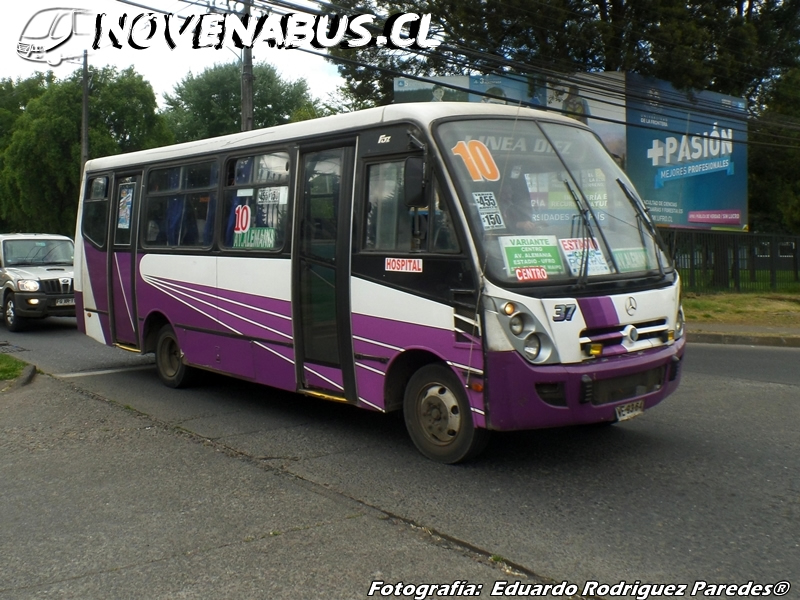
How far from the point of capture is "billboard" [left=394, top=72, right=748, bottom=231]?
26.7 m

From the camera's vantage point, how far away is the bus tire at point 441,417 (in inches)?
244

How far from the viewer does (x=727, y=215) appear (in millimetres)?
29078

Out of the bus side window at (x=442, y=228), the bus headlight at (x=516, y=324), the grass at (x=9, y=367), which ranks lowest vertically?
the grass at (x=9, y=367)

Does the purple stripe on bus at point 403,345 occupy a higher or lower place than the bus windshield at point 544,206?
lower

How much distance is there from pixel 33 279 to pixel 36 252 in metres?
1.46

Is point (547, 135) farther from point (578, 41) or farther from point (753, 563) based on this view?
point (578, 41)

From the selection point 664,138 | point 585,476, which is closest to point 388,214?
point 585,476

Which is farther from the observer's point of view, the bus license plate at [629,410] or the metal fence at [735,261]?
the metal fence at [735,261]

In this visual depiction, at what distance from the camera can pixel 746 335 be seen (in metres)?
15.5

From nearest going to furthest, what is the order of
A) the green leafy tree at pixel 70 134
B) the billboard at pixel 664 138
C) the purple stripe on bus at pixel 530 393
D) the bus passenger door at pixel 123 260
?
the purple stripe on bus at pixel 530 393
the bus passenger door at pixel 123 260
the billboard at pixel 664 138
the green leafy tree at pixel 70 134

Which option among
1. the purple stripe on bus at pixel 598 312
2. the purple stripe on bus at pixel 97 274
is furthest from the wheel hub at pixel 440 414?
the purple stripe on bus at pixel 97 274

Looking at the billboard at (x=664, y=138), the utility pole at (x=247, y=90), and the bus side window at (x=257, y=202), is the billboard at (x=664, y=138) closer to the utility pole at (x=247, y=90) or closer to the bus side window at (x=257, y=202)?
the utility pole at (x=247, y=90)

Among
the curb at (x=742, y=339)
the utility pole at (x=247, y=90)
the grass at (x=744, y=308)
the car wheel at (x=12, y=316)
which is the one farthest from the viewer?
the utility pole at (x=247, y=90)

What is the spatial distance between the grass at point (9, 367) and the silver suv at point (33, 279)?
4.76 m
